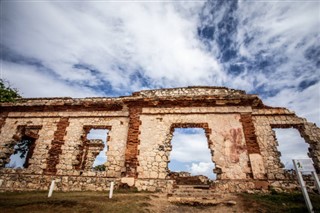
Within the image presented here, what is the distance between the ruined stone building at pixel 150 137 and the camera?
8453 mm

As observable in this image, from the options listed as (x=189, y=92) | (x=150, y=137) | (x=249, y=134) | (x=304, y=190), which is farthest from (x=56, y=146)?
(x=304, y=190)

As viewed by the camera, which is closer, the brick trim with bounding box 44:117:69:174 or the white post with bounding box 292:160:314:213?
the white post with bounding box 292:160:314:213

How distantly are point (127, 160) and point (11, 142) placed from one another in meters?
6.77

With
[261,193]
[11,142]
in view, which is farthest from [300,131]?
[11,142]

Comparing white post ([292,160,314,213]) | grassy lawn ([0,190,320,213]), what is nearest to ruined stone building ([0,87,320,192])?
grassy lawn ([0,190,320,213])

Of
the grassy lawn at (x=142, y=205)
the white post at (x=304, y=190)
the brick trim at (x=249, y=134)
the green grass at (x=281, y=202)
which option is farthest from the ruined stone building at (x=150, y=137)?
the white post at (x=304, y=190)

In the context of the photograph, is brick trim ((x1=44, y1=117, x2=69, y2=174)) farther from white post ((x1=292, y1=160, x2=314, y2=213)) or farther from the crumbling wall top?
white post ((x1=292, y1=160, x2=314, y2=213))

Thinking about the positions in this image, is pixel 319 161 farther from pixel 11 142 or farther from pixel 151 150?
pixel 11 142

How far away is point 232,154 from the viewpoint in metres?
8.60

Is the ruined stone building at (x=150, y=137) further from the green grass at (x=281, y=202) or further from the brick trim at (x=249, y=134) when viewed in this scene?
the green grass at (x=281, y=202)

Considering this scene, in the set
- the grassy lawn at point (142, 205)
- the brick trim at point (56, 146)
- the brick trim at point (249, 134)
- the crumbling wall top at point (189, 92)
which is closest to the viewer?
the grassy lawn at point (142, 205)

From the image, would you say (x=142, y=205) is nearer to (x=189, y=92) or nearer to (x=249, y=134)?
(x=249, y=134)

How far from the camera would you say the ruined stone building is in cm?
845

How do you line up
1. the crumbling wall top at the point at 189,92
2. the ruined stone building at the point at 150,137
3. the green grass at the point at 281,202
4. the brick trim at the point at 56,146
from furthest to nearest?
the crumbling wall top at the point at 189,92, the brick trim at the point at 56,146, the ruined stone building at the point at 150,137, the green grass at the point at 281,202
